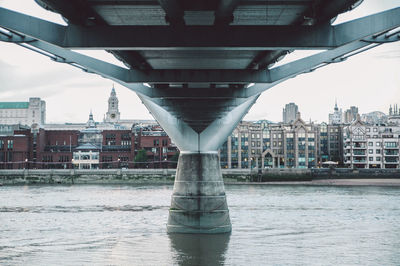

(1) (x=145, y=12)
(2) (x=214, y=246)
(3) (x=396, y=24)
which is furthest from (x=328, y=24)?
(2) (x=214, y=246)

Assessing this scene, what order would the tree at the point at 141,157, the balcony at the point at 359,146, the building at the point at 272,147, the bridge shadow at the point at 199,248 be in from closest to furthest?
the bridge shadow at the point at 199,248 < the tree at the point at 141,157 < the building at the point at 272,147 < the balcony at the point at 359,146

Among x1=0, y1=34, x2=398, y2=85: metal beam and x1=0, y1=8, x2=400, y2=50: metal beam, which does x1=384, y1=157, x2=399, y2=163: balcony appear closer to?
x1=0, y1=34, x2=398, y2=85: metal beam

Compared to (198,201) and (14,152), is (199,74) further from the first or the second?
(14,152)

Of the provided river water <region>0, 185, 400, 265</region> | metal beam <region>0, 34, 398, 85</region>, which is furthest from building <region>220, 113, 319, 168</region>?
metal beam <region>0, 34, 398, 85</region>

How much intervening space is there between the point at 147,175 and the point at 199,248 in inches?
3028

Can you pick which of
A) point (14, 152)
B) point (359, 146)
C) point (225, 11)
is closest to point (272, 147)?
point (359, 146)

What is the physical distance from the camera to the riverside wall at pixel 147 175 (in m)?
98.4

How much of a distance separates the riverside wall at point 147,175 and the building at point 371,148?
12798mm

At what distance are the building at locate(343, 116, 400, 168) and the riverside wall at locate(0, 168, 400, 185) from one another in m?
12.8

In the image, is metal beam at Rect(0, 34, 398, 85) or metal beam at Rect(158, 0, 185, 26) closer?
metal beam at Rect(158, 0, 185, 26)

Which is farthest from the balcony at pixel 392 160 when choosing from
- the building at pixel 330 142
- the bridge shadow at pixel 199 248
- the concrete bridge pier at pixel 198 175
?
the bridge shadow at pixel 199 248

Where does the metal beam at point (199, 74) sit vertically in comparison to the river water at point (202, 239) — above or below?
above

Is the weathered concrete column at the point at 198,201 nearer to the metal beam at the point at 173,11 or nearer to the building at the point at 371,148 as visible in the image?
the metal beam at the point at 173,11

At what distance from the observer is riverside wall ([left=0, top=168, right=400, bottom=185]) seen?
9844 centimetres
